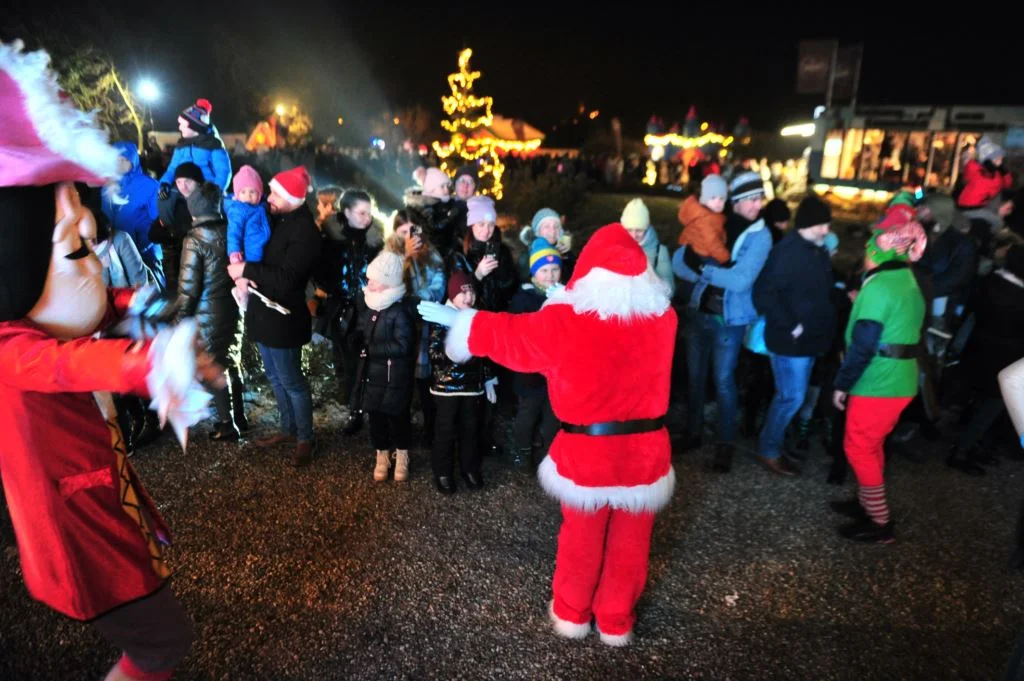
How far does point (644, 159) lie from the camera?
99.1ft

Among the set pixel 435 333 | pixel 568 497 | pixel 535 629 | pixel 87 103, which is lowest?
pixel 535 629

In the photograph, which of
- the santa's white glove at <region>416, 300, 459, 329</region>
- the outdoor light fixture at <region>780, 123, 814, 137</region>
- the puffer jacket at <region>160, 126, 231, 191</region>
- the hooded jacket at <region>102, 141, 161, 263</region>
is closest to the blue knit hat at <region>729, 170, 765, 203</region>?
the santa's white glove at <region>416, 300, 459, 329</region>

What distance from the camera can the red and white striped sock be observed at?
4.01 m

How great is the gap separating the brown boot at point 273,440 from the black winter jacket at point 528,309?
1.93 metres

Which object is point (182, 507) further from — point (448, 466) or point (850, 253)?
point (850, 253)

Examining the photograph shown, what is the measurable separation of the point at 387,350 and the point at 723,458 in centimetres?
275

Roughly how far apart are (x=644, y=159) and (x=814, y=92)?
768 cm

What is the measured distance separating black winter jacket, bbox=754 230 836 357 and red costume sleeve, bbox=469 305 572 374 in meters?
2.55

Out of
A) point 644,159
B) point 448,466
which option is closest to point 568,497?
point 448,466

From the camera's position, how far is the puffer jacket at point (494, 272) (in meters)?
4.79

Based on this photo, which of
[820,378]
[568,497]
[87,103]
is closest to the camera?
[568,497]

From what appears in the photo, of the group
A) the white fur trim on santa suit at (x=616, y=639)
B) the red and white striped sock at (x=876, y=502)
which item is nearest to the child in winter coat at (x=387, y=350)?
the white fur trim on santa suit at (x=616, y=639)

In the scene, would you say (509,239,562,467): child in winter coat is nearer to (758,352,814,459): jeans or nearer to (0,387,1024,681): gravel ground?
(0,387,1024,681): gravel ground

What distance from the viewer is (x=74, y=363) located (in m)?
1.80
